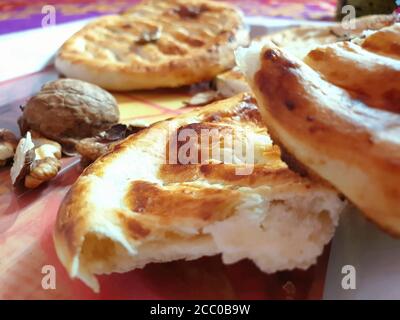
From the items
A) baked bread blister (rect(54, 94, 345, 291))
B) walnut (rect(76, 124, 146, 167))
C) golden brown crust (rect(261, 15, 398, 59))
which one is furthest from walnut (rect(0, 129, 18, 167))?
golden brown crust (rect(261, 15, 398, 59))

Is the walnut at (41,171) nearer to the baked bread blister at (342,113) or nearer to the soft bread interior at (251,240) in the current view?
the soft bread interior at (251,240)

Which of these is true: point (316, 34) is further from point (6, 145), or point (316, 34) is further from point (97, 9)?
point (97, 9)

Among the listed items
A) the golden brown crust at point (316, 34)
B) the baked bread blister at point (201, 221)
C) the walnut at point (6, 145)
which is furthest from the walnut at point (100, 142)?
the golden brown crust at point (316, 34)

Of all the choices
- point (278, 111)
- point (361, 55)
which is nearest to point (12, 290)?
point (278, 111)

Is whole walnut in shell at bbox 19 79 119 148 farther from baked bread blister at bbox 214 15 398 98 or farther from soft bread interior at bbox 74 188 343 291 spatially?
soft bread interior at bbox 74 188 343 291

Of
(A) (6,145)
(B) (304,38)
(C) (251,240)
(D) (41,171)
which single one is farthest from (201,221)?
(B) (304,38)

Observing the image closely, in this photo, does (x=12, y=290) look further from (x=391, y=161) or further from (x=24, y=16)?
(x=24, y=16)
